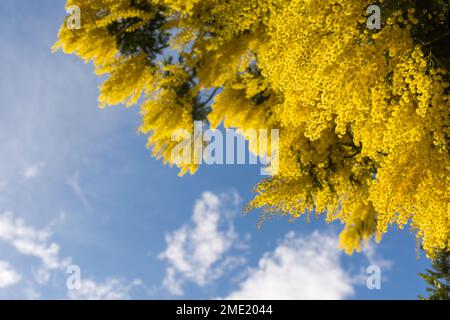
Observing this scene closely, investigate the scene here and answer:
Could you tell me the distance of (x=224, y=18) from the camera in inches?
364

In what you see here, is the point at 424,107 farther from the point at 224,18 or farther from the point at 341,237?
the point at 341,237

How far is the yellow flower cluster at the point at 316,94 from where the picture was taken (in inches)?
213

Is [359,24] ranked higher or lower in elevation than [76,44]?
lower

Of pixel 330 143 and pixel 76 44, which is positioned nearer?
pixel 330 143

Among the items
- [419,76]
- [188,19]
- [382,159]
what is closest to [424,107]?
[419,76]

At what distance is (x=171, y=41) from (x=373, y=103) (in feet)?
19.7

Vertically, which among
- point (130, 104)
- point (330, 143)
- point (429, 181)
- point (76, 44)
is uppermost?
point (76, 44)

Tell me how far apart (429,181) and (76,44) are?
7452 millimetres

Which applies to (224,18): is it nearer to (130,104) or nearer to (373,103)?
(130,104)

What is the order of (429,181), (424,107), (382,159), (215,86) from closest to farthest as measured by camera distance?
1. (424,107)
2. (429,181)
3. (382,159)
4. (215,86)

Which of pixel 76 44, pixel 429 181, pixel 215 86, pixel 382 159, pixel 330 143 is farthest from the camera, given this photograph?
pixel 215 86

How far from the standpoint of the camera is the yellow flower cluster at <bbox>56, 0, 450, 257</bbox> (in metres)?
5.42

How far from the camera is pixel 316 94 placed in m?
6.11

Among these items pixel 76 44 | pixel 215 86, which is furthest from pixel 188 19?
pixel 76 44
